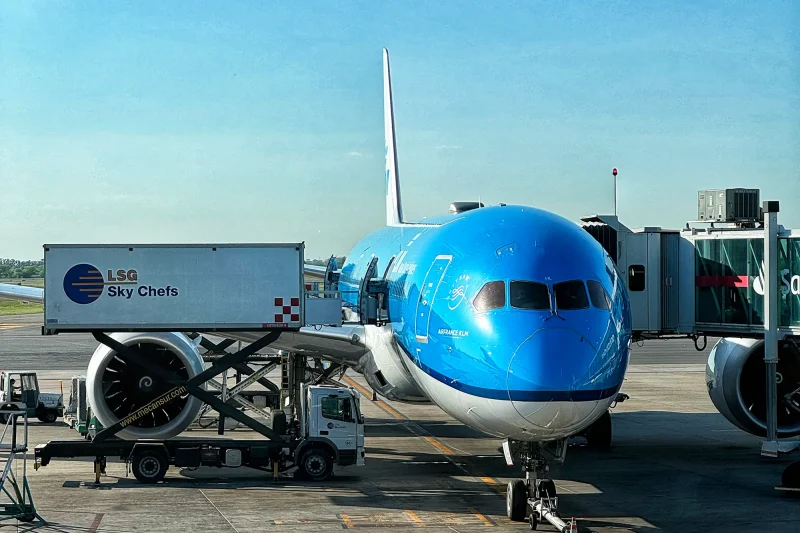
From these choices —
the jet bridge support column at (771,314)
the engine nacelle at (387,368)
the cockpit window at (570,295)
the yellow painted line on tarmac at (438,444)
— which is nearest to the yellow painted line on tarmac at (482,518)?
the yellow painted line on tarmac at (438,444)

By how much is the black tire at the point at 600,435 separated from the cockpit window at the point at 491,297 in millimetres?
9503

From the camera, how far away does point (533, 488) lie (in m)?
16.5

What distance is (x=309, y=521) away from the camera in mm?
16906

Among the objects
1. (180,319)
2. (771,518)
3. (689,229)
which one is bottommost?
(771,518)

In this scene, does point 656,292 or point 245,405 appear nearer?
point 656,292

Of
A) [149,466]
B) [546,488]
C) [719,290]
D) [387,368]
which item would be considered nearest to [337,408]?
[387,368]

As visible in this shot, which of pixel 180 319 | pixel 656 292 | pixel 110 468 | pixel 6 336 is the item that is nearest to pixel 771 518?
pixel 656 292

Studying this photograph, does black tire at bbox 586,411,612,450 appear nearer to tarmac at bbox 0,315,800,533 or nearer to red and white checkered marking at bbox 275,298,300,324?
tarmac at bbox 0,315,800,533

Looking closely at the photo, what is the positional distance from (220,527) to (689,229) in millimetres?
11774

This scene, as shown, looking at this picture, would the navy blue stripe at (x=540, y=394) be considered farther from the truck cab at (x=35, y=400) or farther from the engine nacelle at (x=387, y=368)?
the truck cab at (x=35, y=400)

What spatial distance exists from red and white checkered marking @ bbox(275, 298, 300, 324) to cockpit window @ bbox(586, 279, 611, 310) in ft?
20.2

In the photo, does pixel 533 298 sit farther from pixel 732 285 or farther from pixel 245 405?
pixel 245 405

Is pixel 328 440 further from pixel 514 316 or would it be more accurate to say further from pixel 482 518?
pixel 514 316

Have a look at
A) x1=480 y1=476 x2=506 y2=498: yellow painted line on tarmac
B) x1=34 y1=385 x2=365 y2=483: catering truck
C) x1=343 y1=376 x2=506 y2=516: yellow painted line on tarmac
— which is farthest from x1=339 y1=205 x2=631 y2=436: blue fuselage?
x1=34 y1=385 x2=365 y2=483: catering truck
